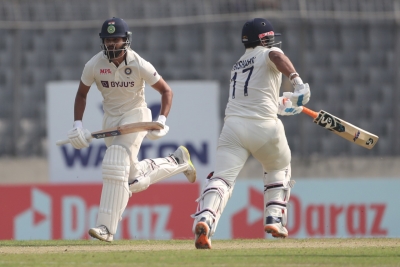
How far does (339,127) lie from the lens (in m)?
7.12

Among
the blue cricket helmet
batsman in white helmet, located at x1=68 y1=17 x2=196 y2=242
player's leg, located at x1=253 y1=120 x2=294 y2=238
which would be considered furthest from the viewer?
the blue cricket helmet

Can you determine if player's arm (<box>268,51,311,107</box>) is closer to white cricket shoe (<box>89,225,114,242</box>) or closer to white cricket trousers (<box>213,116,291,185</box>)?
white cricket trousers (<box>213,116,291,185</box>)

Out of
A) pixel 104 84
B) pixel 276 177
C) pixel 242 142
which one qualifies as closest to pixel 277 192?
pixel 276 177

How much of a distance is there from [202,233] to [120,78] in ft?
4.96

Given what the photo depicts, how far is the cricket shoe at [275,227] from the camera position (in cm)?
638

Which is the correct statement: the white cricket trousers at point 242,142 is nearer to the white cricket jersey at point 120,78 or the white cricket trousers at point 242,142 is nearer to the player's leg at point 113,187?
the player's leg at point 113,187

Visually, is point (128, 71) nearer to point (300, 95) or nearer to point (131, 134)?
point (131, 134)

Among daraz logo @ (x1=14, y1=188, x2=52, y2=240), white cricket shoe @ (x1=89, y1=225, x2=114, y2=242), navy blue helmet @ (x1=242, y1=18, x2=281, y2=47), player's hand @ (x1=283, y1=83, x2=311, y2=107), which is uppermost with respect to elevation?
navy blue helmet @ (x1=242, y1=18, x2=281, y2=47)

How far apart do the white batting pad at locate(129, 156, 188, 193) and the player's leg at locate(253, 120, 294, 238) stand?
101 cm

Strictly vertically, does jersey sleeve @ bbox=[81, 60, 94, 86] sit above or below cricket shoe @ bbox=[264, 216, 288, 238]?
above

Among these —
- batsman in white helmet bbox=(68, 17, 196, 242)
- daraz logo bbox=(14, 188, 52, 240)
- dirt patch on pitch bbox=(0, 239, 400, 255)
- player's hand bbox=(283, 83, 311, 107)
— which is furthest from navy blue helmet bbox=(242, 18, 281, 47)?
daraz logo bbox=(14, 188, 52, 240)

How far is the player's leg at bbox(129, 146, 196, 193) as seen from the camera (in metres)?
7.00

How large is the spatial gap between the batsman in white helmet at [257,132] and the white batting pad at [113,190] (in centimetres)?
71

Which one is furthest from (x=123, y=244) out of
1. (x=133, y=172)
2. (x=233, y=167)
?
(x=233, y=167)
